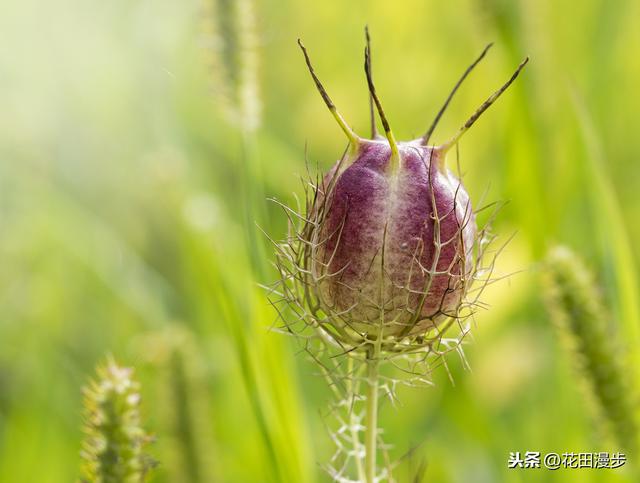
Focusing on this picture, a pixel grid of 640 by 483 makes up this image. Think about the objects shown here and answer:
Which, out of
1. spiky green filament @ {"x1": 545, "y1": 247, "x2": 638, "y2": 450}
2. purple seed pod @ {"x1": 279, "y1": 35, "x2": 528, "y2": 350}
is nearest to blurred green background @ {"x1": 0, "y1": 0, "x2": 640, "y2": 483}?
spiky green filament @ {"x1": 545, "y1": 247, "x2": 638, "y2": 450}

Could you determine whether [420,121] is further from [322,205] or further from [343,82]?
[322,205]

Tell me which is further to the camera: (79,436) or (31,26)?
(31,26)

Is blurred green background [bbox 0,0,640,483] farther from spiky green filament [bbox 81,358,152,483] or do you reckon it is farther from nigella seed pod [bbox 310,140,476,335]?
spiky green filament [bbox 81,358,152,483]

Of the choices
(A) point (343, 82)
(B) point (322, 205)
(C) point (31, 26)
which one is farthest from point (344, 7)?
(B) point (322, 205)

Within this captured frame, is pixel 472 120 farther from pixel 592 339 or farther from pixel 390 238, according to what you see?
pixel 592 339

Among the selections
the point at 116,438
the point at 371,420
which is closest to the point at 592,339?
the point at 371,420

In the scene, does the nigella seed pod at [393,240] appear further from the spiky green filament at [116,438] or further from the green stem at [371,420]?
the spiky green filament at [116,438]
